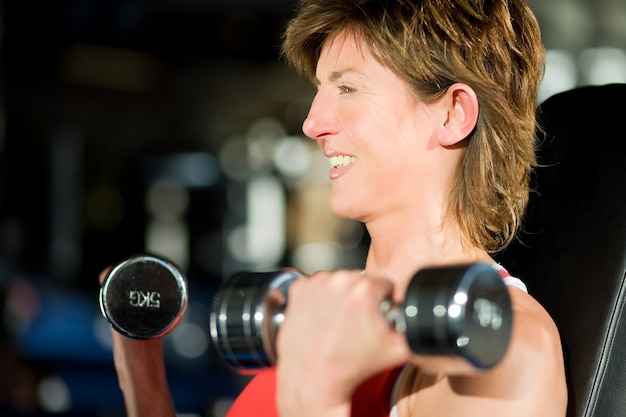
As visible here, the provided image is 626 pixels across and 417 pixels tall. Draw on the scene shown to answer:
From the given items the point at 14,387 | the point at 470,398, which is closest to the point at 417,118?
the point at 470,398

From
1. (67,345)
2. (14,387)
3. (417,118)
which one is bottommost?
(67,345)

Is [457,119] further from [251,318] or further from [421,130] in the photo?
[251,318]

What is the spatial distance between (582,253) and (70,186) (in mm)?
8147

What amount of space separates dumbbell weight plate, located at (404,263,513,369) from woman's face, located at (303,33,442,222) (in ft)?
1.71

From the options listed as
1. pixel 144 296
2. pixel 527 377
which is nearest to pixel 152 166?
pixel 144 296

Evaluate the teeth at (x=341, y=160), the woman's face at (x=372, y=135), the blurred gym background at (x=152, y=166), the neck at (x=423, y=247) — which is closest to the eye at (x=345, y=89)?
the woman's face at (x=372, y=135)

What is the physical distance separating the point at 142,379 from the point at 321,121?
68 centimetres

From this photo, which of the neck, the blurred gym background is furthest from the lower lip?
the blurred gym background

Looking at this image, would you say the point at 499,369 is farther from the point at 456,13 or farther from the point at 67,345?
the point at 67,345

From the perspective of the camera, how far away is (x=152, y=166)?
32.0ft

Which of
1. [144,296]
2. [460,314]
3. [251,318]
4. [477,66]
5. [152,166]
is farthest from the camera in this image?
[152,166]

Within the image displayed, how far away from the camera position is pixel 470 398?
1086 millimetres

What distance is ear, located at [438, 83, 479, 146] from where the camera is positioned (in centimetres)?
135

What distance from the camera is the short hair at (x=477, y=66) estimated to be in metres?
1.32
